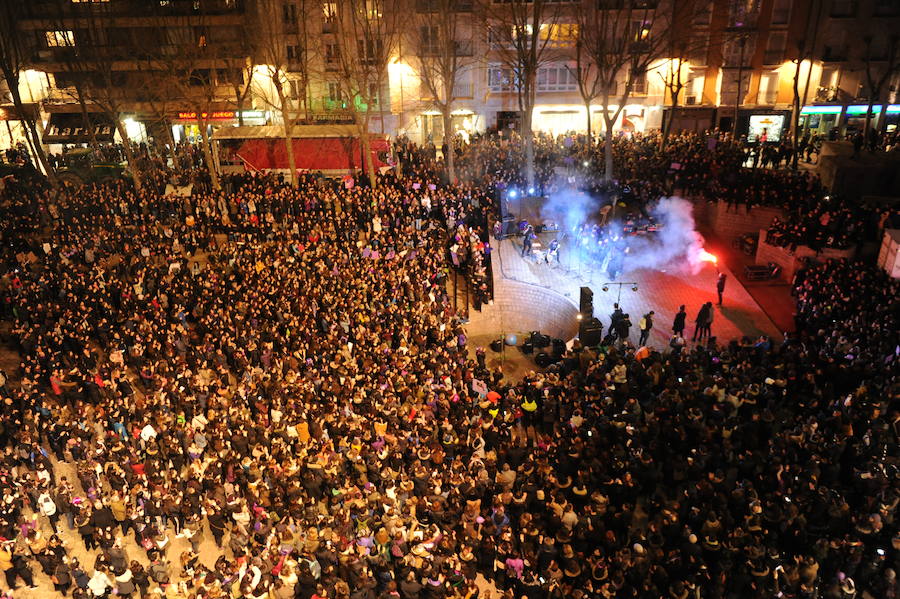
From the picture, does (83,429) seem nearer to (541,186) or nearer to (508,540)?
(508,540)

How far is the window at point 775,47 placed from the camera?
3869 centimetres

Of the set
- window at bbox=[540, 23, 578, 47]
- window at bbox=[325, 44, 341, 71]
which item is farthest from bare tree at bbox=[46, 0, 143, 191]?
window at bbox=[540, 23, 578, 47]

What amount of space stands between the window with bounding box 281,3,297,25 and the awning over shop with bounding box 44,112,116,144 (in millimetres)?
11824

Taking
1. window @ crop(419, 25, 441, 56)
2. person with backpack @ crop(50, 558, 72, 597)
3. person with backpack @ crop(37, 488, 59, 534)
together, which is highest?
window @ crop(419, 25, 441, 56)

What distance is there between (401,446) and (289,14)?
3123cm

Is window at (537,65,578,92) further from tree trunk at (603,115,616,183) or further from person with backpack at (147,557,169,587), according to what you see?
person with backpack at (147,557,169,587)

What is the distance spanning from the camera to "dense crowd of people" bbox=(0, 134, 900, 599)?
1105cm

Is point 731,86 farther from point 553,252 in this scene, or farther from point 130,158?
point 130,158

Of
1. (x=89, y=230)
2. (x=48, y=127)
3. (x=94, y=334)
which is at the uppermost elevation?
Answer: (x=48, y=127)

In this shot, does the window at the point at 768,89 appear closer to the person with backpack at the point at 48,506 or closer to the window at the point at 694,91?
the window at the point at 694,91

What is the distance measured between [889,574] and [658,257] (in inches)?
636

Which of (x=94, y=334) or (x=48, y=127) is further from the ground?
(x=48, y=127)

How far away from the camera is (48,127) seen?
127 feet

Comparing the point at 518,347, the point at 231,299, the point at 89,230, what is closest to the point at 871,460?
the point at 518,347
